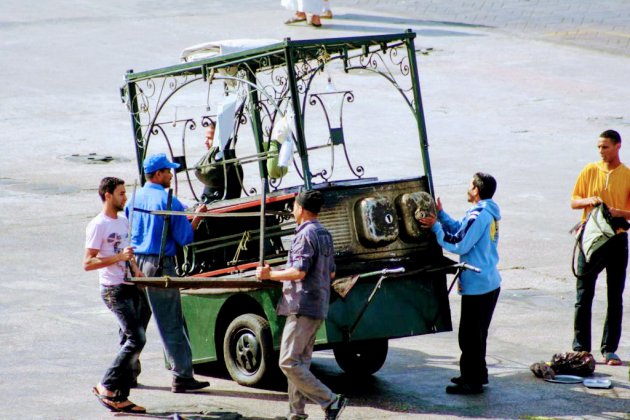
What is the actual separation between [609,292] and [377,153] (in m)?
9.50

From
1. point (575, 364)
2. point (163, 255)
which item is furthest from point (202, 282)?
point (575, 364)

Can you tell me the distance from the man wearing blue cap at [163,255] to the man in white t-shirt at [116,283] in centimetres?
28

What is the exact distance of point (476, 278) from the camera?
839 cm

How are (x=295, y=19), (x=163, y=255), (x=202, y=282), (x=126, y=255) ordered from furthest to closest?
(x=295, y=19)
(x=163, y=255)
(x=202, y=282)
(x=126, y=255)

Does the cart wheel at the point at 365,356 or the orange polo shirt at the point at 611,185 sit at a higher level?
the orange polo shirt at the point at 611,185

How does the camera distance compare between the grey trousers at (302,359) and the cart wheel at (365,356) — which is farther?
the cart wheel at (365,356)

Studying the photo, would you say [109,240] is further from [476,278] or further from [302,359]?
[476,278]

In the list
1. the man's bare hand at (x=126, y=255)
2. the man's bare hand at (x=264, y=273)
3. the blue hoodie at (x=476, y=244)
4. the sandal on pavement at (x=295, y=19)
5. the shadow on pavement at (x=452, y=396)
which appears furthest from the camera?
the sandal on pavement at (x=295, y=19)

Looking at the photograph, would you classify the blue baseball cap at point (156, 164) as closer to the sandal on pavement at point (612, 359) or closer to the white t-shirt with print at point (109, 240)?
the white t-shirt with print at point (109, 240)

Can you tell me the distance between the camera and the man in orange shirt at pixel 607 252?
9203 millimetres

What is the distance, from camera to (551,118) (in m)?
20.7

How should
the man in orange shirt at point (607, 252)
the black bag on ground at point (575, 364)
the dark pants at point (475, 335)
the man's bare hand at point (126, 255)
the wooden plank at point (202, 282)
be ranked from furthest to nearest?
the man in orange shirt at point (607, 252) → the black bag on ground at point (575, 364) → the dark pants at point (475, 335) → the wooden plank at point (202, 282) → the man's bare hand at point (126, 255)

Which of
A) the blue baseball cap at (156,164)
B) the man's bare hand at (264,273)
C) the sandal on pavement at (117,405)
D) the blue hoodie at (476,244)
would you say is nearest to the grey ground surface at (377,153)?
the sandal on pavement at (117,405)

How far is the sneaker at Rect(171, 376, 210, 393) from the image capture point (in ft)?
27.9
